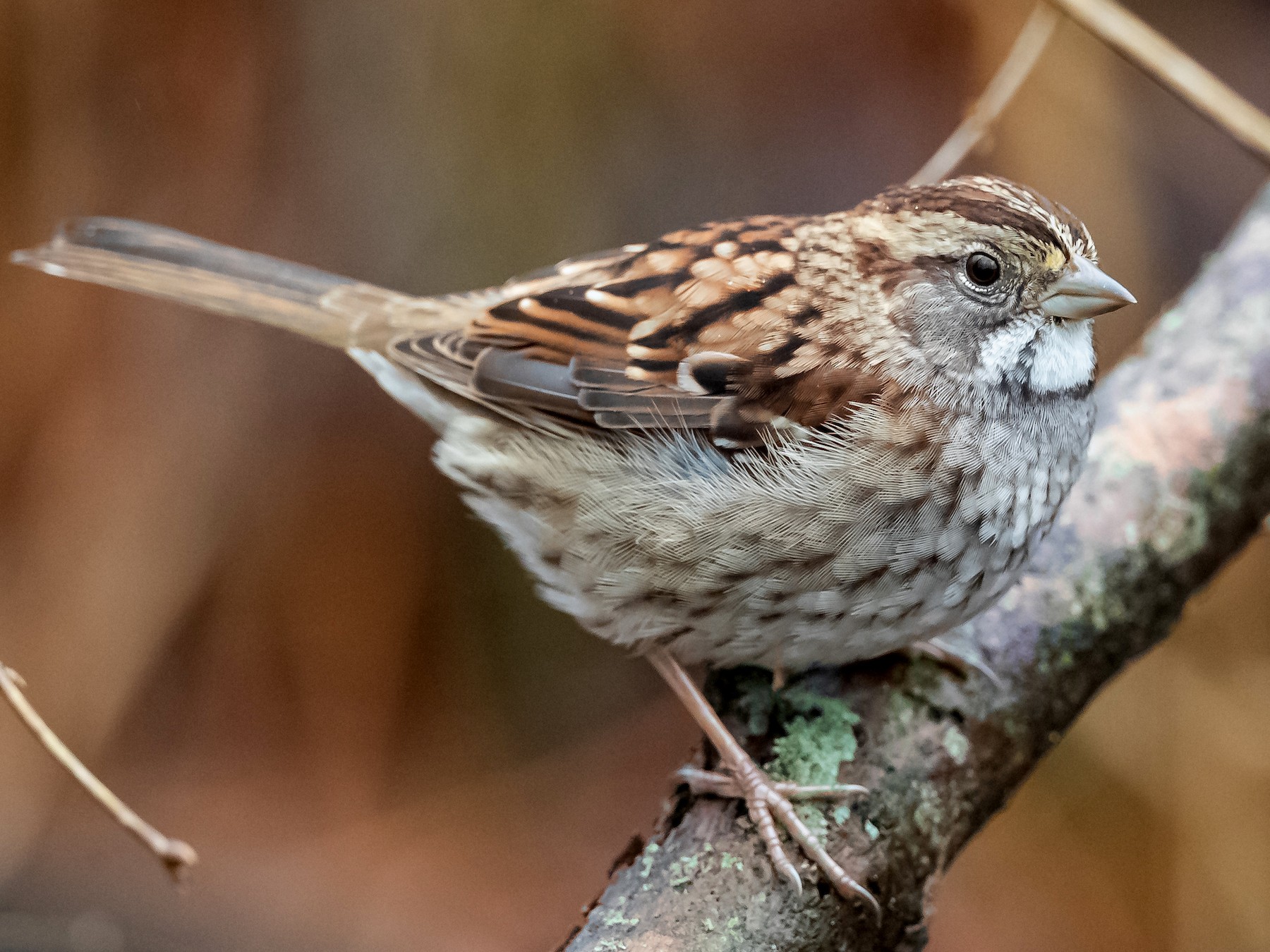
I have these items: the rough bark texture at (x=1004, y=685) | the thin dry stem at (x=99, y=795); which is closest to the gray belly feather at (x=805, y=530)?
the rough bark texture at (x=1004, y=685)

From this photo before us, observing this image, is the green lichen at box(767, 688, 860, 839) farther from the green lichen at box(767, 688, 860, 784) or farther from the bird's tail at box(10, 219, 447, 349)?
the bird's tail at box(10, 219, 447, 349)

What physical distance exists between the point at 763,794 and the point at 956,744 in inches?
13.7

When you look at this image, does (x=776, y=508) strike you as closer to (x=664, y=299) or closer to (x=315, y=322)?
(x=664, y=299)

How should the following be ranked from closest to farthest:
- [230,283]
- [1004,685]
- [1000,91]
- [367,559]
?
[1004,685], [230,283], [1000,91], [367,559]

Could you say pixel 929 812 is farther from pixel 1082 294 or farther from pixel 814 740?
pixel 1082 294

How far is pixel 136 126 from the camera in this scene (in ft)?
8.73

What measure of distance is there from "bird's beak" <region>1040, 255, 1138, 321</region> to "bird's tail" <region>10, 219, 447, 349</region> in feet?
3.45

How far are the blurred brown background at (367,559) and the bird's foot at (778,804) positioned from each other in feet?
4.25

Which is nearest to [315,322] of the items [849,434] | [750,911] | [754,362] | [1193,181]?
[754,362]

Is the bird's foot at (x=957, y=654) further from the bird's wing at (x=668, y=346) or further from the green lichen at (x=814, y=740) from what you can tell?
the bird's wing at (x=668, y=346)

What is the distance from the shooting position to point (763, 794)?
5.05ft

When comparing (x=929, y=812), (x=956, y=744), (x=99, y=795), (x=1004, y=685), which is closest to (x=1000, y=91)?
(x=1004, y=685)

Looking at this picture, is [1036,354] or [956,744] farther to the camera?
[956,744]

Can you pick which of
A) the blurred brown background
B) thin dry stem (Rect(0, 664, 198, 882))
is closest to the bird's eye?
thin dry stem (Rect(0, 664, 198, 882))
